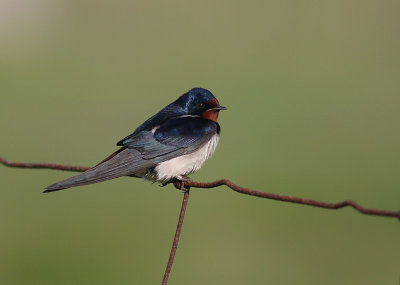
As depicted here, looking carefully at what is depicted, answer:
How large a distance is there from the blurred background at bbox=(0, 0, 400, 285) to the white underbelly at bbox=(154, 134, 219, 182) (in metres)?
2.66

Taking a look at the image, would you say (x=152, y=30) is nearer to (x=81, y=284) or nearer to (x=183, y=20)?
(x=183, y=20)

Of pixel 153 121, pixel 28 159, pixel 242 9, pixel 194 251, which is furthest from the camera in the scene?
pixel 242 9

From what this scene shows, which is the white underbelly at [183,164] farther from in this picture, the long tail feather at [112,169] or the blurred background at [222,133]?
the blurred background at [222,133]

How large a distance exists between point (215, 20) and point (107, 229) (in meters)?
13.3

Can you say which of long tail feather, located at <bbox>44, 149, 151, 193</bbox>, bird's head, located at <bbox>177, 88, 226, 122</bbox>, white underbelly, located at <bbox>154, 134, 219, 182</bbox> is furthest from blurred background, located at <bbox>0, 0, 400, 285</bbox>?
long tail feather, located at <bbox>44, 149, 151, 193</bbox>

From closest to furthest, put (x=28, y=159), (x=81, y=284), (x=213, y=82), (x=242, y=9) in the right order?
1. (x=81, y=284)
2. (x=28, y=159)
3. (x=213, y=82)
4. (x=242, y=9)

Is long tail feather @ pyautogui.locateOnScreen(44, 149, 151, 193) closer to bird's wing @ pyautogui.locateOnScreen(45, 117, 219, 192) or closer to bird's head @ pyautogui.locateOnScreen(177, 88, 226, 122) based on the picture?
bird's wing @ pyautogui.locateOnScreen(45, 117, 219, 192)

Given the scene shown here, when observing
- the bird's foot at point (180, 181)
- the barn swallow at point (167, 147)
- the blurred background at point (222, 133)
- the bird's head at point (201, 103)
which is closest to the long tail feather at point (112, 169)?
the barn swallow at point (167, 147)

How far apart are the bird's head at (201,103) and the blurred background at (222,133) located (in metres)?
2.55

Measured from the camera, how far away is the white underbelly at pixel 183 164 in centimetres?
319

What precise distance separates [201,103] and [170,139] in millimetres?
307

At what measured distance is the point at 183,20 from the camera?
65.5 feet

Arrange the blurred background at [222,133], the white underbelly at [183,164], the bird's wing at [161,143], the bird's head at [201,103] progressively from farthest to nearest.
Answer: the blurred background at [222,133], the bird's head at [201,103], the white underbelly at [183,164], the bird's wing at [161,143]

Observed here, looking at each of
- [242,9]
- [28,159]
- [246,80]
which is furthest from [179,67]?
[28,159]
